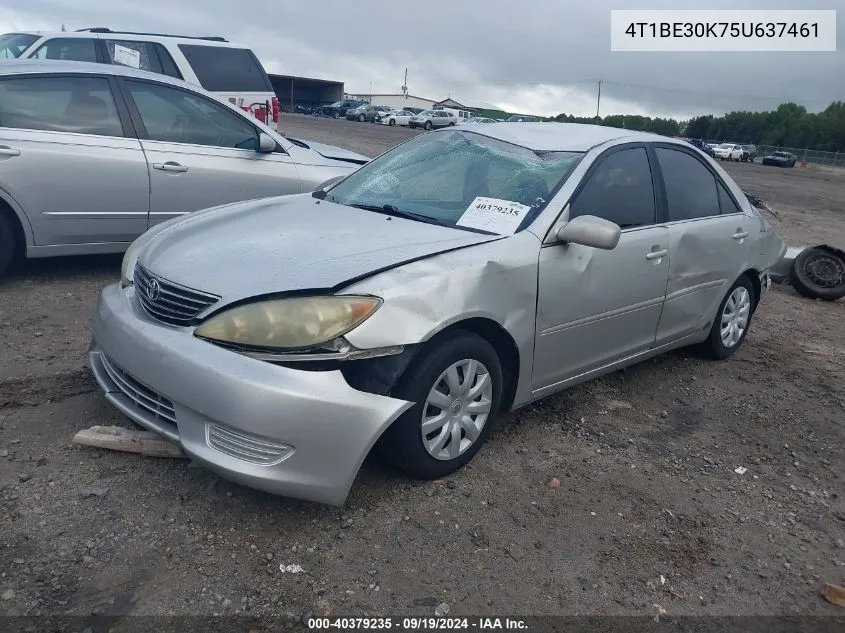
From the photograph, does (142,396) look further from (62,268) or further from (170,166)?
(62,268)

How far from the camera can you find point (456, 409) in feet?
10.5

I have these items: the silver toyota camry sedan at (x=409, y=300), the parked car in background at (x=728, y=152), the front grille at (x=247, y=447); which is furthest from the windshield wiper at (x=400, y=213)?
the parked car in background at (x=728, y=152)

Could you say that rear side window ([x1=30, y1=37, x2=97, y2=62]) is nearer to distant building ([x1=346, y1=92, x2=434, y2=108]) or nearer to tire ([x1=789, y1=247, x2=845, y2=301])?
tire ([x1=789, y1=247, x2=845, y2=301])

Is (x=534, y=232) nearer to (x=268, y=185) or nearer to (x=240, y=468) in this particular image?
(x=240, y=468)

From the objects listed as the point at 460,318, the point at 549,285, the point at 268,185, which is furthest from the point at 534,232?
the point at 268,185

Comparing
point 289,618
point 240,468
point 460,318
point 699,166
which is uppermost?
point 699,166

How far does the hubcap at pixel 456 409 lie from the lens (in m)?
3.09

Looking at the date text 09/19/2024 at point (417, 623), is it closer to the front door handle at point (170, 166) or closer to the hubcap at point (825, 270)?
the front door handle at point (170, 166)

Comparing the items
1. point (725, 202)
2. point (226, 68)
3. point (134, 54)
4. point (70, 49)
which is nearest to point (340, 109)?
point (226, 68)

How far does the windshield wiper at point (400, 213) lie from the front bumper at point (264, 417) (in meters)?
1.07

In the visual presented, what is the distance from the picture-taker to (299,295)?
2.81 meters

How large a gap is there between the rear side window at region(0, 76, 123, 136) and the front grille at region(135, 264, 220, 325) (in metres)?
2.84

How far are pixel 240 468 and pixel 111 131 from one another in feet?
12.5

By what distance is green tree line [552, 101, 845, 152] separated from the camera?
229 ft
